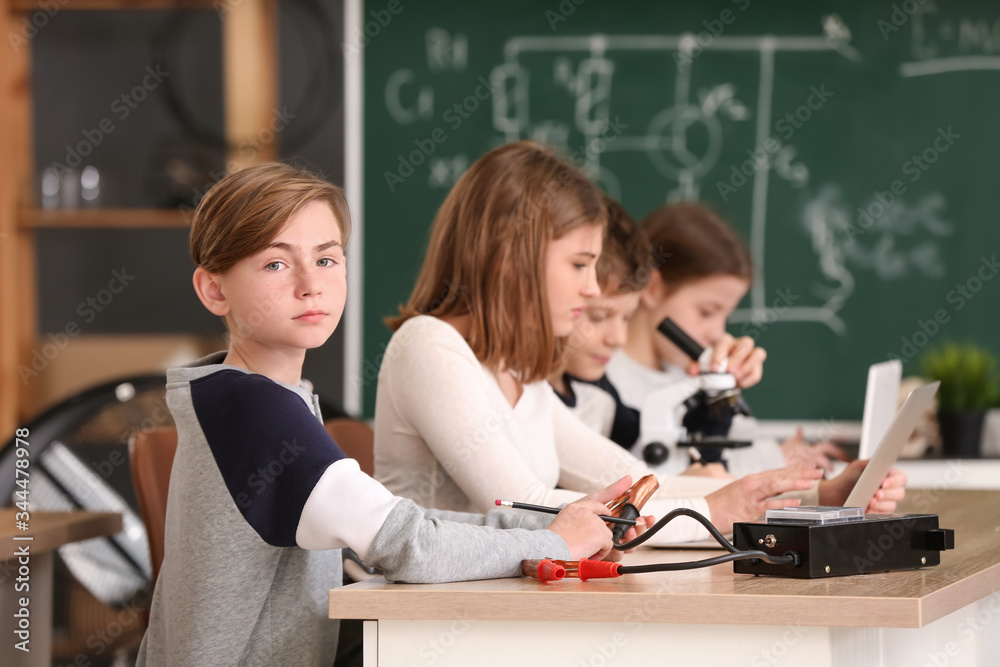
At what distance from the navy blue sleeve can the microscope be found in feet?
3.28

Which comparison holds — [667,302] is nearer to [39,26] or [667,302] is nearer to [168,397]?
[168,397]

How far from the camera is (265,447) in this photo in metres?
1.10

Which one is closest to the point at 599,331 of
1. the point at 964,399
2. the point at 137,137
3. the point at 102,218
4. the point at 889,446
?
the point at 889,446

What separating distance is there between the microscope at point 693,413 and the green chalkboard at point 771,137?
142 cm

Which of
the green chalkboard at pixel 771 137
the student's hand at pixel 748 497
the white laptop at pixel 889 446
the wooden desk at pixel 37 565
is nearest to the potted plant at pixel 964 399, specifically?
the green chalkboard at pixel 771 137

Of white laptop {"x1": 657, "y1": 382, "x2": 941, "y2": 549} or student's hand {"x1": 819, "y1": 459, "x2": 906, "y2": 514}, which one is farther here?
student's hand {"x1": 819, "y1": 459, "x2": 906, "y2": 514}

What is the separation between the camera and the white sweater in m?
1.44

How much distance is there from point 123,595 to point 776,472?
1438 mm

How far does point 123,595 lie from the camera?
7.22 feet

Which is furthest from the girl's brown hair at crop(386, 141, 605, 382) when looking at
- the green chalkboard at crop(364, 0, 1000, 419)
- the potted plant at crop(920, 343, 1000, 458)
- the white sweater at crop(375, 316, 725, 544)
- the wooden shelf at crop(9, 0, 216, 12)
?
the wooden shelf at crop(9, 0, 216, 12)

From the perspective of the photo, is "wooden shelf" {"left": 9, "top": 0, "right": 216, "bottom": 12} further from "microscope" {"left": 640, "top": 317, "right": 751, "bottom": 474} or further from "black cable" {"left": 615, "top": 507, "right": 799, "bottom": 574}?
"black cable" {"left": 615, "top": 507, "right": 799, "bottom": 574}

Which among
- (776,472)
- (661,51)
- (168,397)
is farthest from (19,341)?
(776,472)

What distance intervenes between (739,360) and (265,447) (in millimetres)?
1155

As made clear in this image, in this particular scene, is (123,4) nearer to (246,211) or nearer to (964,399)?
(246,211)
